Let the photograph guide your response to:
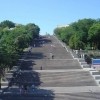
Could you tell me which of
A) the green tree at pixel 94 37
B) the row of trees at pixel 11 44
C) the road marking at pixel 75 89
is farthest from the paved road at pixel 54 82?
the green tree at pixel 94 37

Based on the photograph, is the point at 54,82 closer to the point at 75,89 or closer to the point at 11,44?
the point at 75,89

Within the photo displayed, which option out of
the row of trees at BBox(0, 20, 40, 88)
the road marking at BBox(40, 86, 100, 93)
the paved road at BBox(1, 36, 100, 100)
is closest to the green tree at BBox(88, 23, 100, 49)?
the row of trees at BBox(0, 20, 40, 88)

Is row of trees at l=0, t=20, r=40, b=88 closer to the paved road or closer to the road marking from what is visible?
the paved road

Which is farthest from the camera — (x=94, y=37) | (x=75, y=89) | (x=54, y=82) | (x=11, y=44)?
(x=94, y=37)

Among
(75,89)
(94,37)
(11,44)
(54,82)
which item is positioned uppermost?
(94,37)

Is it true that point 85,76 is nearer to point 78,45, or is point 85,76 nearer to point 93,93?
point 93,93

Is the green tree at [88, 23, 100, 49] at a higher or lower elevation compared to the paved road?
higher

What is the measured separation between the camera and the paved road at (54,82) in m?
39.2

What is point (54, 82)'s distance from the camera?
48.1 metres

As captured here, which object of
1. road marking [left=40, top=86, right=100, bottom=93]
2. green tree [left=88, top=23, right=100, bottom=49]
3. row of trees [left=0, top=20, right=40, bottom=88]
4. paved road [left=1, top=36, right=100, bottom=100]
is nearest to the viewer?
paved road [left=1, top=36, right=100, bottom=100]

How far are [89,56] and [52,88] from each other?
36.6 m

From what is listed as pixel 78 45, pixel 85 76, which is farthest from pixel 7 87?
pixel 78 45

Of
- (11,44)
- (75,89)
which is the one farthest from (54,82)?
(11,44)

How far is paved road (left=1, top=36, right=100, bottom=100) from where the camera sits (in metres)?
39.2
